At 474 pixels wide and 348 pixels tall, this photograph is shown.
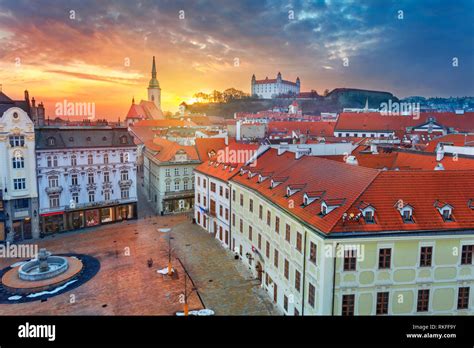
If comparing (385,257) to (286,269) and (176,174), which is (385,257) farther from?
(176,174)

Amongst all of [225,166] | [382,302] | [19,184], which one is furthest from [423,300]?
[19,184]

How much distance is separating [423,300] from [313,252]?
3047 millimetres

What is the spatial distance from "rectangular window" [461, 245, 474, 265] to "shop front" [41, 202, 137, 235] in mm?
19461

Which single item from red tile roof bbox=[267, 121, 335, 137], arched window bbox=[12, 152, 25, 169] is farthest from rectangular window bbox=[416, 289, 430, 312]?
red tile roof bbox=[267, 121, 335, 137]

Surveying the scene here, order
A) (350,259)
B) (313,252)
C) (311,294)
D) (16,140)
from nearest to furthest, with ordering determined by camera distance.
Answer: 1. (350,259)
2. (313,252)
3. (311,294)
4. (16,140)

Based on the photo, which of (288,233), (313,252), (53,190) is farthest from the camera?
(53,190)

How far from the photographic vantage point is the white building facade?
1988 centimetres

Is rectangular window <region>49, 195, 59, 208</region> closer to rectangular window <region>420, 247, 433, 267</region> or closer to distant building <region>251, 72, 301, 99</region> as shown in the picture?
rectangular window <region>420, 247, 433, 267</region>

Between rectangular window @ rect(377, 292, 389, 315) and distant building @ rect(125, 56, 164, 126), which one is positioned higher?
distant building @ rect(125, 56, 164, 126)

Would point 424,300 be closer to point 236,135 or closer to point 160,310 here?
point 160,310

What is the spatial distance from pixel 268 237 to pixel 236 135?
16.7 metres

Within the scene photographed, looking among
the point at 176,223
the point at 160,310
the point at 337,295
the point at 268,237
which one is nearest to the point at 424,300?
the point at 337,295

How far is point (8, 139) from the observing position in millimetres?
19922

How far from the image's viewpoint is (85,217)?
22.8 metres
